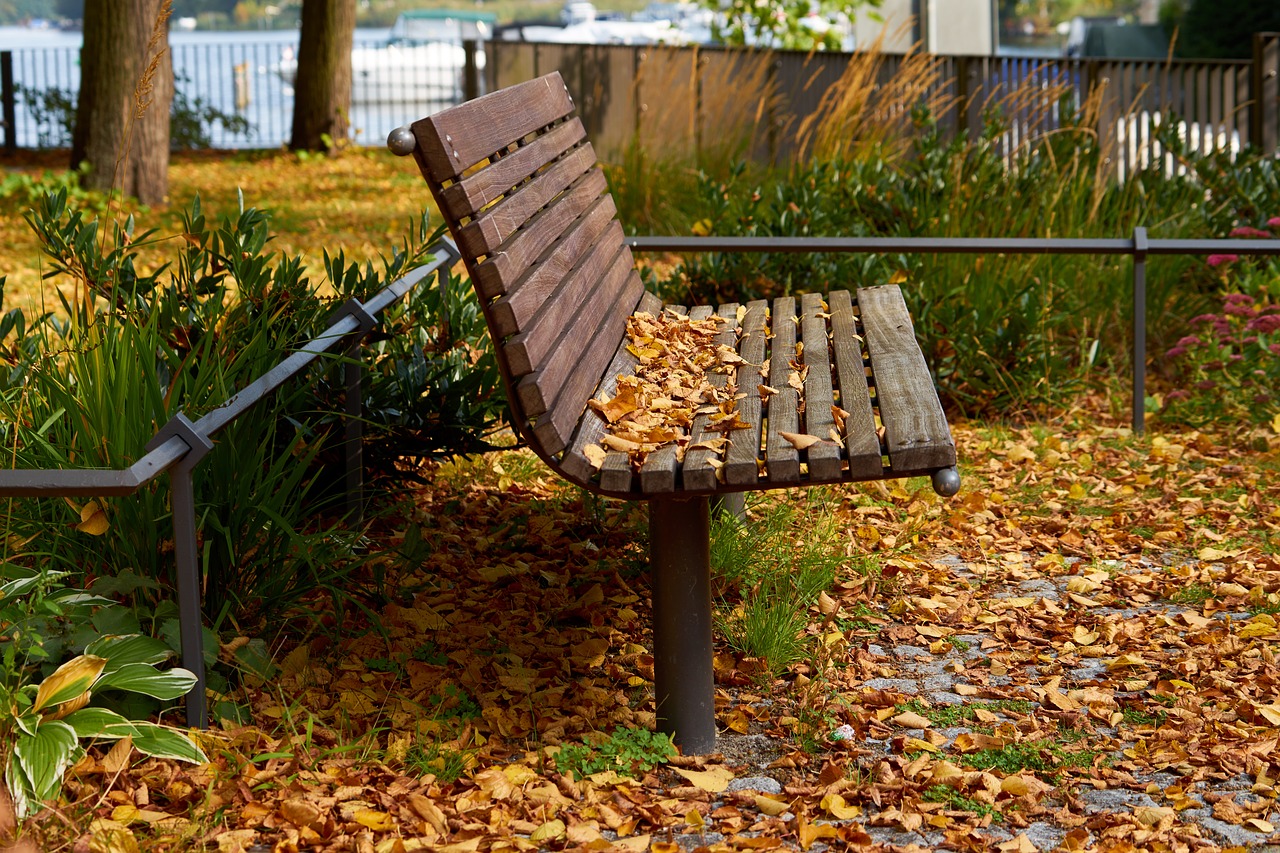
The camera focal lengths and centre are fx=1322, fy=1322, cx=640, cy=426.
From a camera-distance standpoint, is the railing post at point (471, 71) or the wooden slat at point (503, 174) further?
the railing post at point (471, 71)

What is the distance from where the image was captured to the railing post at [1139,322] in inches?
177

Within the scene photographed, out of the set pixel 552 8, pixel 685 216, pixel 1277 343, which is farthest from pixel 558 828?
pixel 552 8

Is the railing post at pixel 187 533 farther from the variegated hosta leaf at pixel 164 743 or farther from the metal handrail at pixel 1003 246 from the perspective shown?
the metal handrail at pixel 1003 246

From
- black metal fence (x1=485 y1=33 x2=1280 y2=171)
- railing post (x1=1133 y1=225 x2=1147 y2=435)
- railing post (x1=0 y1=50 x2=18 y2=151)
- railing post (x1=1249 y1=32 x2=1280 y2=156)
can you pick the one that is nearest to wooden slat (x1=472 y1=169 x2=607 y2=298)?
railing post (x1=1133 y1=225 x2=1147 y2=435)

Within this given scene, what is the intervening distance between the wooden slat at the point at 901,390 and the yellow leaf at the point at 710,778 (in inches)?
27.1

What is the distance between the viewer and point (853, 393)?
274 centimetres

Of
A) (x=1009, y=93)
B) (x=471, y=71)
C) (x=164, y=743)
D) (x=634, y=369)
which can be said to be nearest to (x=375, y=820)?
(x=164, y=743)

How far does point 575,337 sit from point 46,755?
128 centimetres

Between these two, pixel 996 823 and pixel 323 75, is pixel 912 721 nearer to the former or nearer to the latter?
pixel 996 823

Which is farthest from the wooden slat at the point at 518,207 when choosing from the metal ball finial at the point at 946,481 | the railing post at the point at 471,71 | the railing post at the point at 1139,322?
the railing post at the point at 471,71

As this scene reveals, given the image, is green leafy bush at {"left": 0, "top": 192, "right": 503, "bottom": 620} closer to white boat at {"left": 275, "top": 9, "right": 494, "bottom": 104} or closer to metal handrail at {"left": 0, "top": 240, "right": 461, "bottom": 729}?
metal handrail at {"left": 0, "top": 240, "right": 461, "bottom": 729}

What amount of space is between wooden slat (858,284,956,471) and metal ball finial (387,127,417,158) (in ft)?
3.24

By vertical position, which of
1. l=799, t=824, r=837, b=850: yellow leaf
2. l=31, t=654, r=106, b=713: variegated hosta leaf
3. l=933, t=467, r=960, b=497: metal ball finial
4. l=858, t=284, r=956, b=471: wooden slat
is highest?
l=858, t=284, r=956, b=471: wooden slat

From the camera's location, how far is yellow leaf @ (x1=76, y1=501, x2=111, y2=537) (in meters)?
2.42
